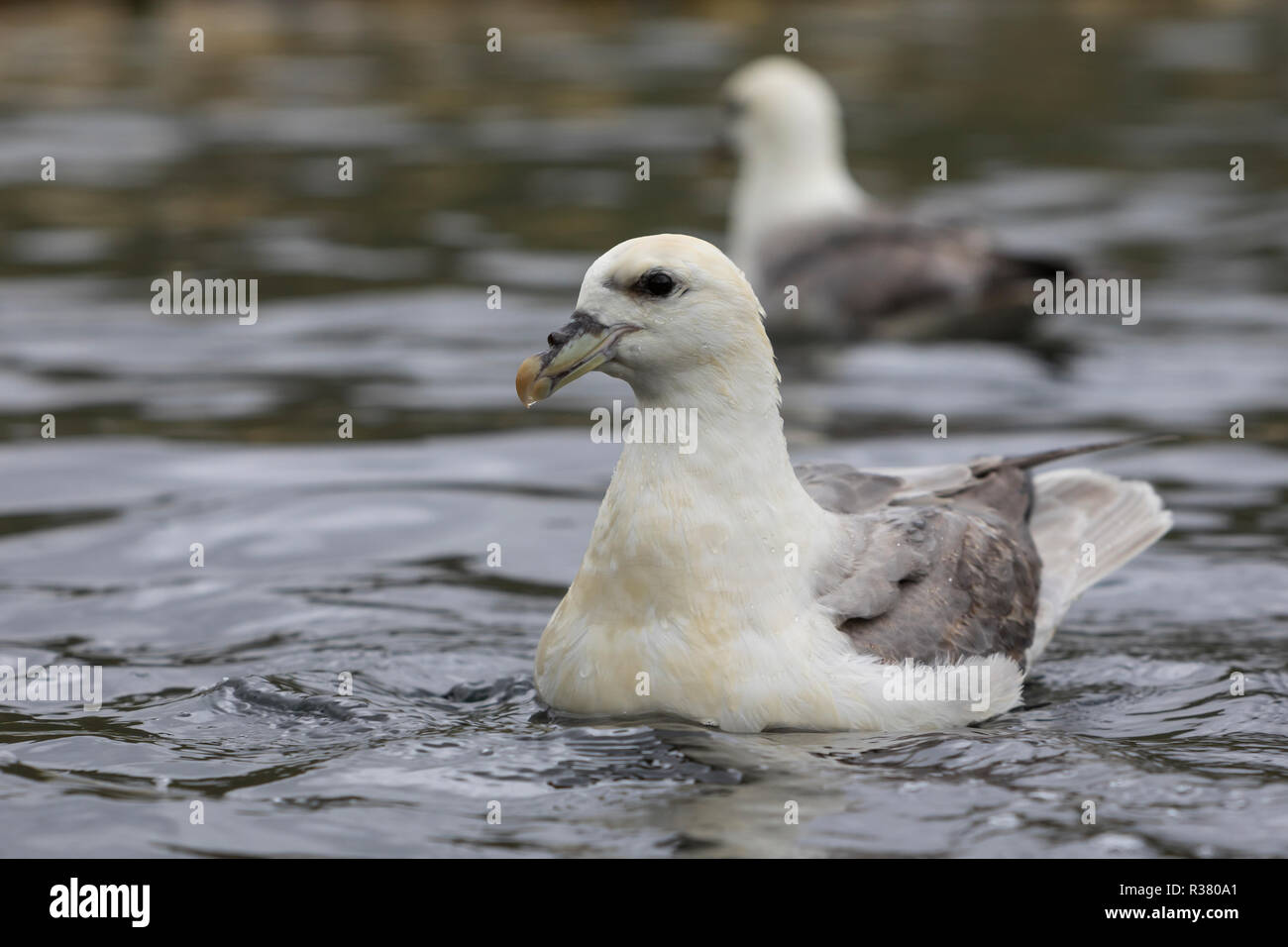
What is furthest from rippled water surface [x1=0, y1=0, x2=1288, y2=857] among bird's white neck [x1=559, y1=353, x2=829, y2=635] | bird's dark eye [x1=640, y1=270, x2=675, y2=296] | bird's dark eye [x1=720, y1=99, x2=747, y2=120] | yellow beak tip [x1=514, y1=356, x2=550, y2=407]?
bird's dark eye [x1=720, y1=99, x2=747, y2=120]

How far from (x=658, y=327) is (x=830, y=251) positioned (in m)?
7.72

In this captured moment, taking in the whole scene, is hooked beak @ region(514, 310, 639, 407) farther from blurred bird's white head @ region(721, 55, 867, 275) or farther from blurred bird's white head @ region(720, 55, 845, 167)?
blurred bird's white head @ region(720, 55, 845, 167)

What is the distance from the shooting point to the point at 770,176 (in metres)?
14.9

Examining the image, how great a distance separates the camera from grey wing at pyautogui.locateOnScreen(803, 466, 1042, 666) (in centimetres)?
672

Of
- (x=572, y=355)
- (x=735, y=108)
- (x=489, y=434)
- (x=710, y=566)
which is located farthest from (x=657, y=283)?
(x=735, y=108)

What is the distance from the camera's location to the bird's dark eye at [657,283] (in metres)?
6.49

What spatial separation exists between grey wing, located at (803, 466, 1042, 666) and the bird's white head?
0.82 metres

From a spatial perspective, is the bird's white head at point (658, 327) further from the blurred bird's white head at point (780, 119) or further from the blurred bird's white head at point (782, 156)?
the blurred bird's white head at point (780, 119)

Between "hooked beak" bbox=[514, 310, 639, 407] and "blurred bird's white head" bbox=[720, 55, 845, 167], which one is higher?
"blurred bird's white head" bbox=[720, 55, 845, 167]

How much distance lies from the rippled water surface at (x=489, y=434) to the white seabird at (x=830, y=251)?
33 cm

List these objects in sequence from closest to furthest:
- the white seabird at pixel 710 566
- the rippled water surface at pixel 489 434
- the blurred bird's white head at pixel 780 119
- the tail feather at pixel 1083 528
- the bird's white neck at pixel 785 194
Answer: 1. the rippled water surface at pixel 489 434
2. the white seabird at pixel 710 566
3. the tail feather at pixel 1083 528
4. the bird's white neck at pixel 785 194
5. the blurred bird's white head at pixel 780 119

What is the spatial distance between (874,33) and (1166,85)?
225 inches

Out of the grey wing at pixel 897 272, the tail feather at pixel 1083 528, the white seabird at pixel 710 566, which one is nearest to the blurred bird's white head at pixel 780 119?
the grey wing at pixel 897 272

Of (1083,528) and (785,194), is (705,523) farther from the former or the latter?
(785,194)
